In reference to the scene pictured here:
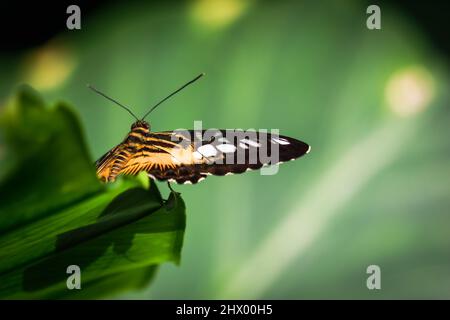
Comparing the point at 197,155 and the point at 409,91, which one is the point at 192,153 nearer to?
the point at 197,155

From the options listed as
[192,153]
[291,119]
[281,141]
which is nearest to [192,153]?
[192,153]

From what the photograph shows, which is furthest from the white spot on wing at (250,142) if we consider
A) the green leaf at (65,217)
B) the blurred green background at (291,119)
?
the green leaf at (65,217)

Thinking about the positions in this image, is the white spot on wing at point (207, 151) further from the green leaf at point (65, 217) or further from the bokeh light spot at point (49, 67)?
the bokeh light spot at point (49, 67)

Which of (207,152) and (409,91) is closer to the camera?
(207,152)

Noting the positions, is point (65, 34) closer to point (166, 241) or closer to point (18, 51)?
point (18, 51)

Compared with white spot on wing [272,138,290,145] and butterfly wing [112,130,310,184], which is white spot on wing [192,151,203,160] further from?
white spot on wing [272,138,290,145]

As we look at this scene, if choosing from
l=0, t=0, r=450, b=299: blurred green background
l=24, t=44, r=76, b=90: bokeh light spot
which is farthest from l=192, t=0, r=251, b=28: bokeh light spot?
l=24, t=44, r=76, b=90: bokeh light spot
